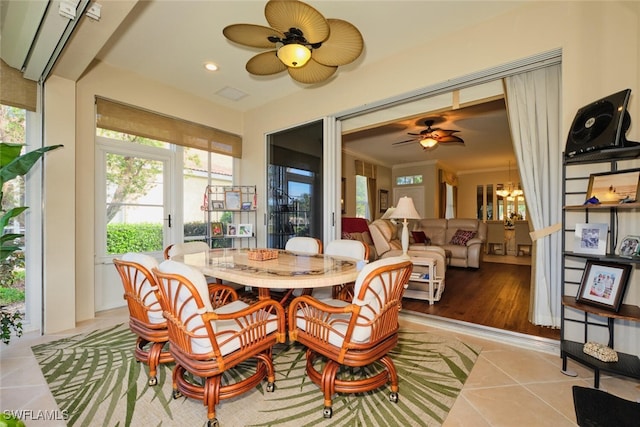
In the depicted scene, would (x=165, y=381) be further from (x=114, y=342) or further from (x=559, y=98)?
(x=559, y=98)

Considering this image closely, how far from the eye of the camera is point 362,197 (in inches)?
287

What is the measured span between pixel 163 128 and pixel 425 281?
387 cm

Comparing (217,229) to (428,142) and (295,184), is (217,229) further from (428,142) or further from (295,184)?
(428,142)

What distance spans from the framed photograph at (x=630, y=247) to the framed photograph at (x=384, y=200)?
628 cm

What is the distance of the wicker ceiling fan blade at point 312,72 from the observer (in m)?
2.29

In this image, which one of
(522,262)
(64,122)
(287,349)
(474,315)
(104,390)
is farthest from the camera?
(522,262)

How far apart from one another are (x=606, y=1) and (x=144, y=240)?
4.96 m

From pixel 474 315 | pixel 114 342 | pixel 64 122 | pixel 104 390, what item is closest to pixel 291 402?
pixel 104 390

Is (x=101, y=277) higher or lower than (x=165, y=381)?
higher

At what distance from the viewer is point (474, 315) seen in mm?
3020

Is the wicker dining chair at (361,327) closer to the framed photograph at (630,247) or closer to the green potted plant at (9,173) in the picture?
the framed photograph at (630,247)

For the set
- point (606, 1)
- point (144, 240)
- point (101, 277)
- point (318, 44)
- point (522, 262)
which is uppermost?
point (606, 1)

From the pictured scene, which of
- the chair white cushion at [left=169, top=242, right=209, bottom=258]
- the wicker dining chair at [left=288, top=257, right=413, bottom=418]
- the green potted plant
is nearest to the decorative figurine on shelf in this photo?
the wicker dining chair at [left=288, top=257, right=413, bottom=418]

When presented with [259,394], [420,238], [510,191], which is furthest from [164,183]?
[510,191]
